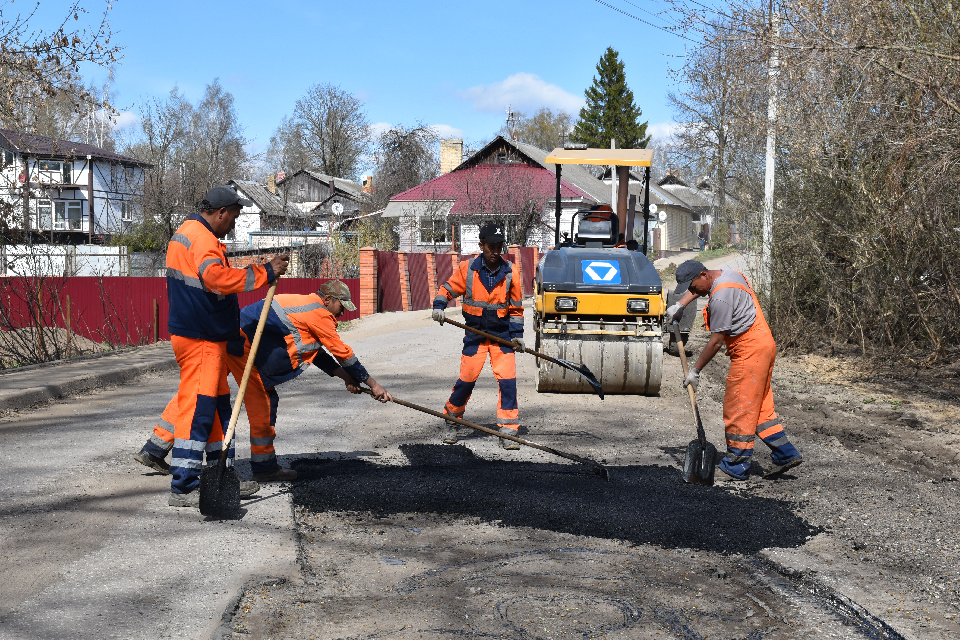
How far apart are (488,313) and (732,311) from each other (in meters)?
2.19

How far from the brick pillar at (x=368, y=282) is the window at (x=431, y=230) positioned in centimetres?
1689

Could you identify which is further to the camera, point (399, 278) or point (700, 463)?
point (399, 278)

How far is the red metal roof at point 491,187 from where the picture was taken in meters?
37.5

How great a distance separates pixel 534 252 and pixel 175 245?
2556cm

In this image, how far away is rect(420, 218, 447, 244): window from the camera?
1570 inches

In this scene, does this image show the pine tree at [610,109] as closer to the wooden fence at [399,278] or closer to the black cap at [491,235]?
the wooden fence at [399,278]

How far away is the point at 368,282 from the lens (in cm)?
2277

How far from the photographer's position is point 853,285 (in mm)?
12008

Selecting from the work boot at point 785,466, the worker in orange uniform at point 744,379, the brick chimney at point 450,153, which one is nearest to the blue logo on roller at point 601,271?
the worker in orange uniform at point 744,379

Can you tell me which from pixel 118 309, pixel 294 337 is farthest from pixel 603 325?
pixel 118 309

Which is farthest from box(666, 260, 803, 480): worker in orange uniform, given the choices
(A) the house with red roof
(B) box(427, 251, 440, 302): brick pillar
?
(A) the house with red roof

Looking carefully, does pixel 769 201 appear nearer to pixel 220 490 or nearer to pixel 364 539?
pixel 364 539

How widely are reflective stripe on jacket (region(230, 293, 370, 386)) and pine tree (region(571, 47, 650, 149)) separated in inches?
2233

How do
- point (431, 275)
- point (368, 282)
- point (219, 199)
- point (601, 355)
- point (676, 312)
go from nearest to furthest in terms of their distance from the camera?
1. point (219, 199)
2. point (676, 312)
3. point (601, 355)
4. point (368, 282)
5. point (431, 275)
